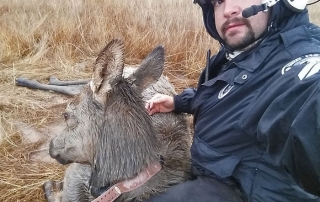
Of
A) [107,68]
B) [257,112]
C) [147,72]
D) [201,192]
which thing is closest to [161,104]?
[147,72]

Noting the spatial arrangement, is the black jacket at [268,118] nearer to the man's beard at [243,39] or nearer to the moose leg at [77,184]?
the man's beard at [243,39]

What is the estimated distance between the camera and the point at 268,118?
199 cm

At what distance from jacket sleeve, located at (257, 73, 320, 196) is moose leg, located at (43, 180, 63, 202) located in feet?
8.12

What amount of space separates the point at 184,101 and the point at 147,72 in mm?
829

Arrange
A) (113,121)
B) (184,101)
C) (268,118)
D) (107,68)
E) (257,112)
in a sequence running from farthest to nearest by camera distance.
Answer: (184,101) < (113,121) < (107,68) < (257,112) < (268,118)

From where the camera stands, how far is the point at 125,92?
2910mm

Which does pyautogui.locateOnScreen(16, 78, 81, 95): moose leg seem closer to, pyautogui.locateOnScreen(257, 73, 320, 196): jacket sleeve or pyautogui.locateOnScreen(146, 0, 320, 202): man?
pyautogui.locateOnScreen(146, 0, 320, 202): man

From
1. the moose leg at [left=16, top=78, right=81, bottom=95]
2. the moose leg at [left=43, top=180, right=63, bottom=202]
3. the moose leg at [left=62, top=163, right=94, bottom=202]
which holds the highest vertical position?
the moose leg at [left=16, top=78, right=81, bottom=95]

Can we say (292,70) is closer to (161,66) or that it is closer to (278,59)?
(278,59)

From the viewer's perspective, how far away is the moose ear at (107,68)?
2622mm

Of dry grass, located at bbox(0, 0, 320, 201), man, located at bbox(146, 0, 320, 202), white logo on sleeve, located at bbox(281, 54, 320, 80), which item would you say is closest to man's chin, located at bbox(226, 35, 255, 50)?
man, located at bbox(146, 0, 320, 202)

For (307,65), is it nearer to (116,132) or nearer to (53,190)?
(116,132)

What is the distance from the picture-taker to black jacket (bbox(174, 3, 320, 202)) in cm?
183

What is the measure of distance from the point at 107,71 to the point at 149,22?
4.96 m
